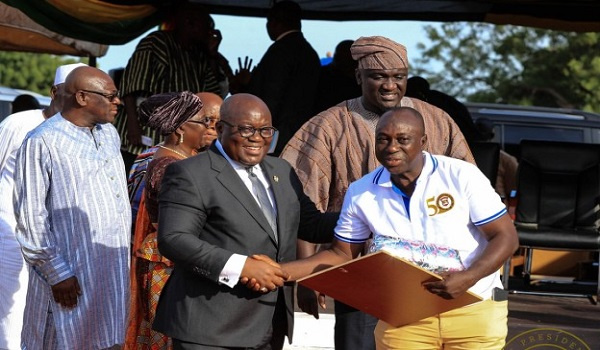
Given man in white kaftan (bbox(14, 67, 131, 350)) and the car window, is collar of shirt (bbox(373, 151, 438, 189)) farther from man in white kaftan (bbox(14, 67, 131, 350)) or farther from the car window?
the car window

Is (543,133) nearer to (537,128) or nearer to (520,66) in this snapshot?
(537,128)

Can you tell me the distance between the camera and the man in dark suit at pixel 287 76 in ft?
29.0

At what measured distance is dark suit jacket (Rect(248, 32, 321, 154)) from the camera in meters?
8.84

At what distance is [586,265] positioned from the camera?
10828 millimetres

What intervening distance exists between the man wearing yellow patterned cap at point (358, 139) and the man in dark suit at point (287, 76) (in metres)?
3.05

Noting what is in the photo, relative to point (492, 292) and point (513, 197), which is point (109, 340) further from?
point (513, 197)

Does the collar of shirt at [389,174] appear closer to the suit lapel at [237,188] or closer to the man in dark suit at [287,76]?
the suit lapel at [237,188]

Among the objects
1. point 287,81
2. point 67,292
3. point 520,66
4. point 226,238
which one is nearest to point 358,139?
point 226,238

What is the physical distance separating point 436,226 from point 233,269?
2.60 feet

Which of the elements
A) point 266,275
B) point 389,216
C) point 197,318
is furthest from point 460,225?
point 197,318

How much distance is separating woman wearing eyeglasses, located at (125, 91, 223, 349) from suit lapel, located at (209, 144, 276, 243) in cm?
108

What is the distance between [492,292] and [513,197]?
21.4 ft

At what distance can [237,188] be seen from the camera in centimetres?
469

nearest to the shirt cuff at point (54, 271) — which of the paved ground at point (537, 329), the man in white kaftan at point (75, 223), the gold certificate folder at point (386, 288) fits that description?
the man in white kaftan at point (75, 223)
